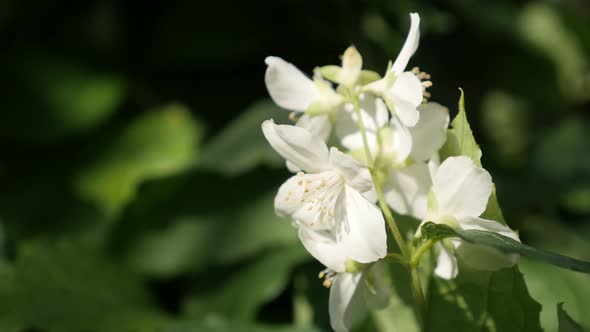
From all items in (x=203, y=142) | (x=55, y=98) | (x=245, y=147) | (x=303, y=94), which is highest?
(x=55, y=98)

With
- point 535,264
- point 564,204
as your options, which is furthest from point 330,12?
point 535,264

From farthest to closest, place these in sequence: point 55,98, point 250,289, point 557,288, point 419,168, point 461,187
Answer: point 55,98
point 250,289
point 557,288
point 419,168
point 461,187

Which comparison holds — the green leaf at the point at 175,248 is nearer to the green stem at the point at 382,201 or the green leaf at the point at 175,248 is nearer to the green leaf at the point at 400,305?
the green leaf at the point at 400,305

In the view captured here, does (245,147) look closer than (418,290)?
No

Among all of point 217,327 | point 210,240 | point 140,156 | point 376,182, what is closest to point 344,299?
point 376,182

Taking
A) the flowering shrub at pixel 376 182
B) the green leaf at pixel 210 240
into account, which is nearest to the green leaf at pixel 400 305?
the flowering shrub at pixel 376 182

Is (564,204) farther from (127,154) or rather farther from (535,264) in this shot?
(127,154)

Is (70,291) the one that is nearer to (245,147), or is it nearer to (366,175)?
(245,147)
